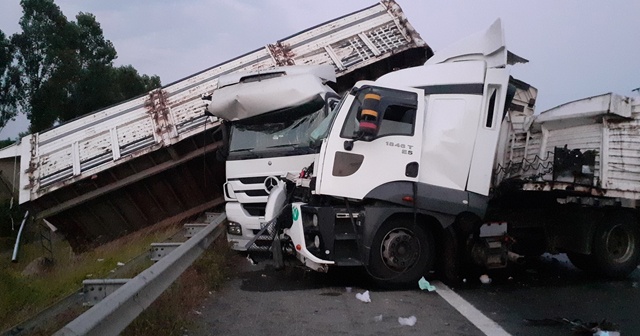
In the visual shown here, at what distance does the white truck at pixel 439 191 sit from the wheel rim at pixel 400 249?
0.04 ft

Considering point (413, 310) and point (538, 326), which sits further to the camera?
point (413, 310)

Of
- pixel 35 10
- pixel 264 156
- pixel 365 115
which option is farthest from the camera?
pixel 35 10

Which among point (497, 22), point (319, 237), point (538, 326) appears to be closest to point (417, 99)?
point (497, 22)

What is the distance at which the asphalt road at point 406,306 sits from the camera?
18.1 feet

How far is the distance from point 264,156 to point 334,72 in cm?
298

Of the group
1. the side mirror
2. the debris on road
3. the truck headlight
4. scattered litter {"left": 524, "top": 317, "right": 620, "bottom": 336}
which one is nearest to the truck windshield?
the truck headlight

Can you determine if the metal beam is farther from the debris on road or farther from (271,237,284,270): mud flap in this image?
the debris on road

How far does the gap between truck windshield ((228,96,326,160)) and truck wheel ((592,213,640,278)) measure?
414cm

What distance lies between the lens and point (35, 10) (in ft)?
99.2

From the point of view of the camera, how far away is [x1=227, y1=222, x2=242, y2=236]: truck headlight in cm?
968

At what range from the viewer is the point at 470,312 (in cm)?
611

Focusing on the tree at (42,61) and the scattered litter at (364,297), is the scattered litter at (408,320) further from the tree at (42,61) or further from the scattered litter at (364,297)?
the tree at (42,61)

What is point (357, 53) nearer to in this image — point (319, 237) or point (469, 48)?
point (469, 48)

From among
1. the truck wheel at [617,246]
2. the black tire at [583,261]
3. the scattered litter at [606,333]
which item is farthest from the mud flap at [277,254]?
the truck wheel at [617,246]
